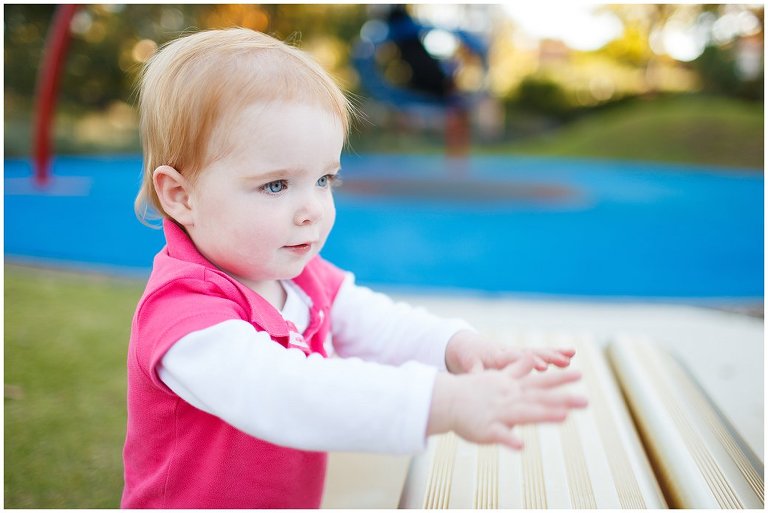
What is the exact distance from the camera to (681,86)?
75.4 feet

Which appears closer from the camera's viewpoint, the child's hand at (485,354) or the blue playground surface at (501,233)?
the child's hand at (485,354)

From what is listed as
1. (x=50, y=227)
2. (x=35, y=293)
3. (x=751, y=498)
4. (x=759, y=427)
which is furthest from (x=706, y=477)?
(x=50, y=227)

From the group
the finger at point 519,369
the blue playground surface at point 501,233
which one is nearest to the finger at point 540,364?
the finger at point 519,369

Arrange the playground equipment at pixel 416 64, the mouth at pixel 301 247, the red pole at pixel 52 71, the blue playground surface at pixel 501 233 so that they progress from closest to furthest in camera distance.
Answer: the mouth at pixel 301 247 < the blue playground surface at pixel 501 233 < the red pole at pixel 52 71 < the playground equipment at pixel 416 64

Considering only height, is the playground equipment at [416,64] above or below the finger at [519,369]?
above

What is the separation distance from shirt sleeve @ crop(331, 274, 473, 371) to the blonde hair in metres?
0.46

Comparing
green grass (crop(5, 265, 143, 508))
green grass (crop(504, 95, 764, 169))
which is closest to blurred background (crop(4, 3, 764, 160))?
green grass (crop(504, 95, 764, 169))

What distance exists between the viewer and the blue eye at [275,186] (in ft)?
3.62

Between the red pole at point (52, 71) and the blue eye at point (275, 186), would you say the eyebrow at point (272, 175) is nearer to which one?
the blue eye at point (275, 186)

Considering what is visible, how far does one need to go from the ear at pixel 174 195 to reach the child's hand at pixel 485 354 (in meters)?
0.55

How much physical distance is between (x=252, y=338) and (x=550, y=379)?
16.5 inches

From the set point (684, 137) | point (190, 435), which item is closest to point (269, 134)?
point (190, 435)

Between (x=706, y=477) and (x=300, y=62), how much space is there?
3.53 feet

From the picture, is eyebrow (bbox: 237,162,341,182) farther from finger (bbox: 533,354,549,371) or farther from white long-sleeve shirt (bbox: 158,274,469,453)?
finger (bbox: 533,354,549,371)
